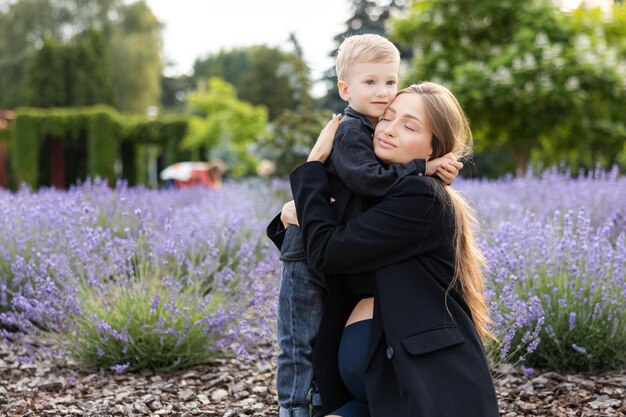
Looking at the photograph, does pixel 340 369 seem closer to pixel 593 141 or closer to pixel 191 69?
pixel 593 141

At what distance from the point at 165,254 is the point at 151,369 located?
0.70 m

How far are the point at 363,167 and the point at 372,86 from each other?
0.30 meters

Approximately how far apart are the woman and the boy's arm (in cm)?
3

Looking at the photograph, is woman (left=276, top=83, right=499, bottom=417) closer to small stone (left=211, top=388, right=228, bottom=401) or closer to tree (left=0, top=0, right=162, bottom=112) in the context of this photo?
small stone (left=211, top=388, right=228, bottom=401)

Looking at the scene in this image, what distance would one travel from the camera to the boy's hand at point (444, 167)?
2.15 meters

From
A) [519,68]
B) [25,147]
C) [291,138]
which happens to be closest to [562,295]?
[519,68]

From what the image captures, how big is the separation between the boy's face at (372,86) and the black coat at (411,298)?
0.95 feet

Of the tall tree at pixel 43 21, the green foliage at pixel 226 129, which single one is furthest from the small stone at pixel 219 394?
the tall tree at pixel 43 21

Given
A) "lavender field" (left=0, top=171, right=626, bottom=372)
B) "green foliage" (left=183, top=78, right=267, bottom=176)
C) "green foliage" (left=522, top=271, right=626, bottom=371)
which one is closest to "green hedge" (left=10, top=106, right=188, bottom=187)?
"green foliage" (left=183, top=78, right=267, bottom=176)

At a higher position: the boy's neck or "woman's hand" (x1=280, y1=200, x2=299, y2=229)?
the boy's neck

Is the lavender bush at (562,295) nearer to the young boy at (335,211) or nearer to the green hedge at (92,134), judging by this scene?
the young boy at (335,211)

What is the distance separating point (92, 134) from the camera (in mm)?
25031

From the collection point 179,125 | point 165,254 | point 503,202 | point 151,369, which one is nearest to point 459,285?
point 151,369

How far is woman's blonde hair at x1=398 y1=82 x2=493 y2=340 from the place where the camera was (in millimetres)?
2141
